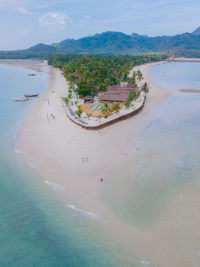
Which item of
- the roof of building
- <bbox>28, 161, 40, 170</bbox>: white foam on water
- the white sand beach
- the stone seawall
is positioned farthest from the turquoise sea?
the roof of building

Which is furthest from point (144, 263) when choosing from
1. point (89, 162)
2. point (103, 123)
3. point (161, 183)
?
point (103, 123)

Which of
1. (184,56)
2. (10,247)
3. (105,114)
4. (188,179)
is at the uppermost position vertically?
(184,56)

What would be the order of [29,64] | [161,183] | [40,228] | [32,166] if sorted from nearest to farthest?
1. [40,228]
2. [161,183]
3. [32,166]
4. [29,64]

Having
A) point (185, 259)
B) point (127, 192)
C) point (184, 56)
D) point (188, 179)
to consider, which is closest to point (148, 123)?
point (188, 179)

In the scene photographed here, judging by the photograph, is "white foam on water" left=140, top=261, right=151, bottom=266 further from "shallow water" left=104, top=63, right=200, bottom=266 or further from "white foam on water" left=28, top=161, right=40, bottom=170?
"white foam on water" left=28, top=161, right=40, bottom=170

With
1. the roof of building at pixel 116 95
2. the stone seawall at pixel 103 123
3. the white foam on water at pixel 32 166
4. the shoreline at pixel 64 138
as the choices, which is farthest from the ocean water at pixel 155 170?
the roof of building at pixel 116 95

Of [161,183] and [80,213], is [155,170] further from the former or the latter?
[80,213]

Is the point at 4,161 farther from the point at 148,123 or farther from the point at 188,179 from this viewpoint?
the point at 148,123
